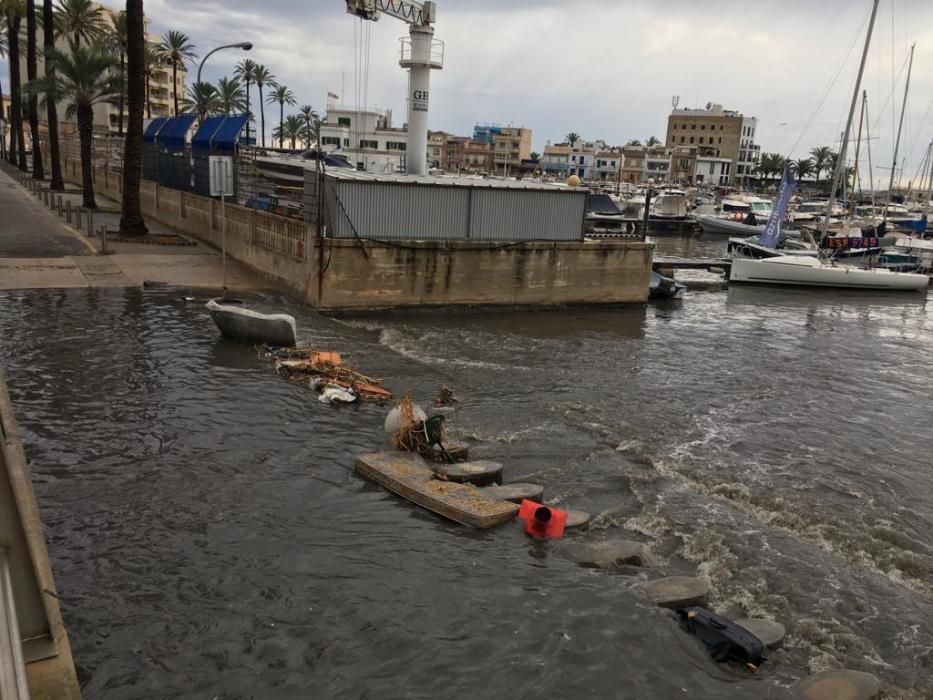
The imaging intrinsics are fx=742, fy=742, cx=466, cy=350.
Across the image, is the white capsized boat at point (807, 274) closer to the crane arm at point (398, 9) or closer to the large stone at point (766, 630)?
the crane arm at point (398, 9)

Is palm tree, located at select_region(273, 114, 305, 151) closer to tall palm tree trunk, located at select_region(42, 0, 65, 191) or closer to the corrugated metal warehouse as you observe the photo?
tall palm tree trunk, located at select_region(42, 0, 65, 191)

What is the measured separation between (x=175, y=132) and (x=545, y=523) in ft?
121

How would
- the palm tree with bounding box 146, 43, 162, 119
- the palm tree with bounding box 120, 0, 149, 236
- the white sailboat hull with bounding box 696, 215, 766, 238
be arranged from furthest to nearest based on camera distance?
1. the white sailboat hull with bounding box 696, 215, 766, 238
2. the palm tree with bounding box 146, 43, 162, 119
3. the palm tree with bounding box 120, 0, 149, 236

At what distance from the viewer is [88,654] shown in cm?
584

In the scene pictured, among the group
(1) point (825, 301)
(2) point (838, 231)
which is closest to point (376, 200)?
(1) point (825, 301)

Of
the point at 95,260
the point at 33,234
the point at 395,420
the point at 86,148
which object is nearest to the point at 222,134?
the point at 33,234

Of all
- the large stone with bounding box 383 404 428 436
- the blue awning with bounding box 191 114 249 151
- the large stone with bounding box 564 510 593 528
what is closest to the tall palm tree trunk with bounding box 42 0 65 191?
the blue awning with bounding box 191 114 249 151

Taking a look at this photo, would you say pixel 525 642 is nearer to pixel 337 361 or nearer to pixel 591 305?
pixel 337 361

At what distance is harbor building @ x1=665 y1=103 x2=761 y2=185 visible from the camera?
472ft

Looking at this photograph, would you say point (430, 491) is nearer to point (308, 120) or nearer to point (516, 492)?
point (516, 492)

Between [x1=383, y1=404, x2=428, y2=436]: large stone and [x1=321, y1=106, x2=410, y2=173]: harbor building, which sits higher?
[x1=321, y1=106, x2=410, y2=173]: harbor building

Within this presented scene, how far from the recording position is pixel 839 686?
6078 millimetres

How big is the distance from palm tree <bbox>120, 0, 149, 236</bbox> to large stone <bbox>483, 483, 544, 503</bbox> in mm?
22084

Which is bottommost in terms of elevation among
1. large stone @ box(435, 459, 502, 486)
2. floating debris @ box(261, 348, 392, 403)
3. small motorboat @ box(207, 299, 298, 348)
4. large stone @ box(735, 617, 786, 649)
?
large stone @ box(735, 617, 786, 649)
